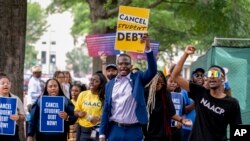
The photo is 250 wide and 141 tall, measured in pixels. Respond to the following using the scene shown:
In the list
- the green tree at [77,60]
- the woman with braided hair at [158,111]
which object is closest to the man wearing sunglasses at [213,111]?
the woman with braided hair at [158,111]

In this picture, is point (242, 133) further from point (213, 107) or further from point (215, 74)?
point (215, 74)

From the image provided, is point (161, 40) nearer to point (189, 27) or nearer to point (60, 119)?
point (189, 27)

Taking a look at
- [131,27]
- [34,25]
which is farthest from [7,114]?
[34,25]

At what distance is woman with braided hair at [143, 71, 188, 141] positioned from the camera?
1058cm

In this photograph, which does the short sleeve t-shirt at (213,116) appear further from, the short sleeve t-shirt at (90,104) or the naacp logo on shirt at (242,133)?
the short sleeve t-shirt at (90,104)

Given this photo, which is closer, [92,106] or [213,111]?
[213,111]

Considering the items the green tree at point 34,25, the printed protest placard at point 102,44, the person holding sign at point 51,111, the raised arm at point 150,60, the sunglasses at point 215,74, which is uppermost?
the green tree at point 34,25

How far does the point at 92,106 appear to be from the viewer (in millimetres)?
11984

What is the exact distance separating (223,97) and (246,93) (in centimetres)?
467

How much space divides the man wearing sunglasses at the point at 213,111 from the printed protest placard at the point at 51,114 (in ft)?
9.26

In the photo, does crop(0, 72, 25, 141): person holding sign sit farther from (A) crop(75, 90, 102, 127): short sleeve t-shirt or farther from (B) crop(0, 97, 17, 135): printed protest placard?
(A) crop(75, 90, 102, 127): short sleeve t-shirt

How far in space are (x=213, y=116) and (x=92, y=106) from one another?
4.08 meters

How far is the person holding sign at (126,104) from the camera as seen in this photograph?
31.0 ft

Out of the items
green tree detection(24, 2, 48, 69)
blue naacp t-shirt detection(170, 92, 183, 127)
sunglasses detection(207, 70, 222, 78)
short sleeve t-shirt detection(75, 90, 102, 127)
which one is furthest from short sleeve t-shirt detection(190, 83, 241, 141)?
green tree detection(24, 2, 48, 69)
